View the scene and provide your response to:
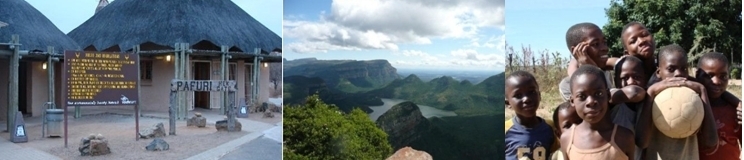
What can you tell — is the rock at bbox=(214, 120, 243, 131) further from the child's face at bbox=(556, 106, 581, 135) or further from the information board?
the child's face at bbox=(556, 106, 581, 135)

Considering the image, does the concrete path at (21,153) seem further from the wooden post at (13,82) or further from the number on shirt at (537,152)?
the number on shirt at (537,152)

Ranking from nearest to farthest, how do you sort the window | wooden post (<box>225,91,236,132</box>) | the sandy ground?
the sandy ground → wooden post (<box>225,91,236,132</box>) → the window

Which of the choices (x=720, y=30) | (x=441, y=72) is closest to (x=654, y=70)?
(x=720, y=30)

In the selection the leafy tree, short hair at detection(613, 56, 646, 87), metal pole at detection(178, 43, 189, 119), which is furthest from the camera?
metal pole at detection(178, 43, 189, 119)

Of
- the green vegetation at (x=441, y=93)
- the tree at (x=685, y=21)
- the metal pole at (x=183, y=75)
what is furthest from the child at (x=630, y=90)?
the metal pole at (x=183, y=75)

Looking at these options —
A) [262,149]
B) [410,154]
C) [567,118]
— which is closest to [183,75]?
[262,149]

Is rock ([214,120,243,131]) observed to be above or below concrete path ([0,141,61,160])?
above

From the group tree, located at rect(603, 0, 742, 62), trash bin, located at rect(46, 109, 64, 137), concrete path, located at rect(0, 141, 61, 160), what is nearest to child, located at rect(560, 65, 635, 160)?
tree, located at rect(603, 0, 742, 62)

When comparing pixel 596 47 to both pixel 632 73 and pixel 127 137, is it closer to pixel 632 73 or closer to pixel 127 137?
pixel 632 73
